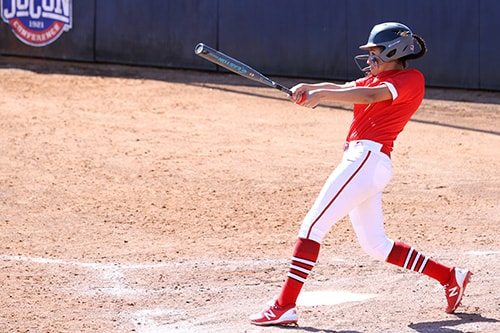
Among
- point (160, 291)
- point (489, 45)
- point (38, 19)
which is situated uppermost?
point (38, 19)

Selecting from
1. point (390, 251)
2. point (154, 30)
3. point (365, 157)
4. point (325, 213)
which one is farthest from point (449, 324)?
point (154, 30)

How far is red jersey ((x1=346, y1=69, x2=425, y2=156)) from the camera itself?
5.79 metres

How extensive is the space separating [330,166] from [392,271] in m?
3.88

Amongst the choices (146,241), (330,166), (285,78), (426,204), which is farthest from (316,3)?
(146,241)

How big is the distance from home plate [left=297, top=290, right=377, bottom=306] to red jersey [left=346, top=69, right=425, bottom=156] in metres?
1.13

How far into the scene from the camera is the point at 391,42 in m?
5.81

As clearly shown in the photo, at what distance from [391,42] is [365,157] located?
705 mm

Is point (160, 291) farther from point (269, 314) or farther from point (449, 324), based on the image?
point (449, 324)

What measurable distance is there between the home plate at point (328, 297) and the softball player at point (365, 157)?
577 millimetres

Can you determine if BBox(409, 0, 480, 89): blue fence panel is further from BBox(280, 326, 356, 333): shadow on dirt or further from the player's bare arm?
BBox(280, 326, 356, 333): shadow on dirt

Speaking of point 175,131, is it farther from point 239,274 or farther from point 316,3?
point 239,274

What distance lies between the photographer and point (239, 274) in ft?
23.5

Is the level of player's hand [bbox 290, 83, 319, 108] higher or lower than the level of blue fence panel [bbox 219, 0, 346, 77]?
lower

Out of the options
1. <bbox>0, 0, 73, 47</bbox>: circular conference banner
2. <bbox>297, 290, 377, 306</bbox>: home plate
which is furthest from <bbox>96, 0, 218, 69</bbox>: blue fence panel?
<bbox>297, 290, 377, 306</bbox>: home plate
